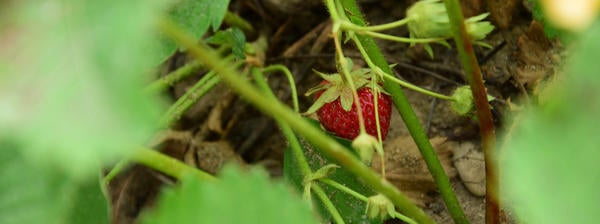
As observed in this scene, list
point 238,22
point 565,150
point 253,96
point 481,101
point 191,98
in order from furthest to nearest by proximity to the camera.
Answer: point 238,22
point 191,98
point 481,101
point 253,96
point 565,150

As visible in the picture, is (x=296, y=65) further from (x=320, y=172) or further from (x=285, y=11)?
(x=320, y=172)

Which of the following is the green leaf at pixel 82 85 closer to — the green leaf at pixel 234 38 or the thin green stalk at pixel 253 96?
the thin green stalk at pixel 253 96

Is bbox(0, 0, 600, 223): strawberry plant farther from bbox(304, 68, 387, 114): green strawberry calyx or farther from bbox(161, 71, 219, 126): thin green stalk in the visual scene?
bbox(161, 71, 219, 126): thin green stalk

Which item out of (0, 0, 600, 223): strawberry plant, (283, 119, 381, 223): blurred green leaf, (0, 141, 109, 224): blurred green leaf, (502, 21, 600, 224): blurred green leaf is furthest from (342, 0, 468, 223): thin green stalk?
(502, 21, 600, 224): blurred green leaf

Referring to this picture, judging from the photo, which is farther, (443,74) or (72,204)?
(443,74)

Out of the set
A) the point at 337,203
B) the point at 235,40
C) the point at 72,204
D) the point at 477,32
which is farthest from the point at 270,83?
the point at 72,204

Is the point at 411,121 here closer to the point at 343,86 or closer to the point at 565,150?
the point at 343,86

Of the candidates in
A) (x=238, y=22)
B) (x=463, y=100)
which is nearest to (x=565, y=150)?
(x=463, y=100)
